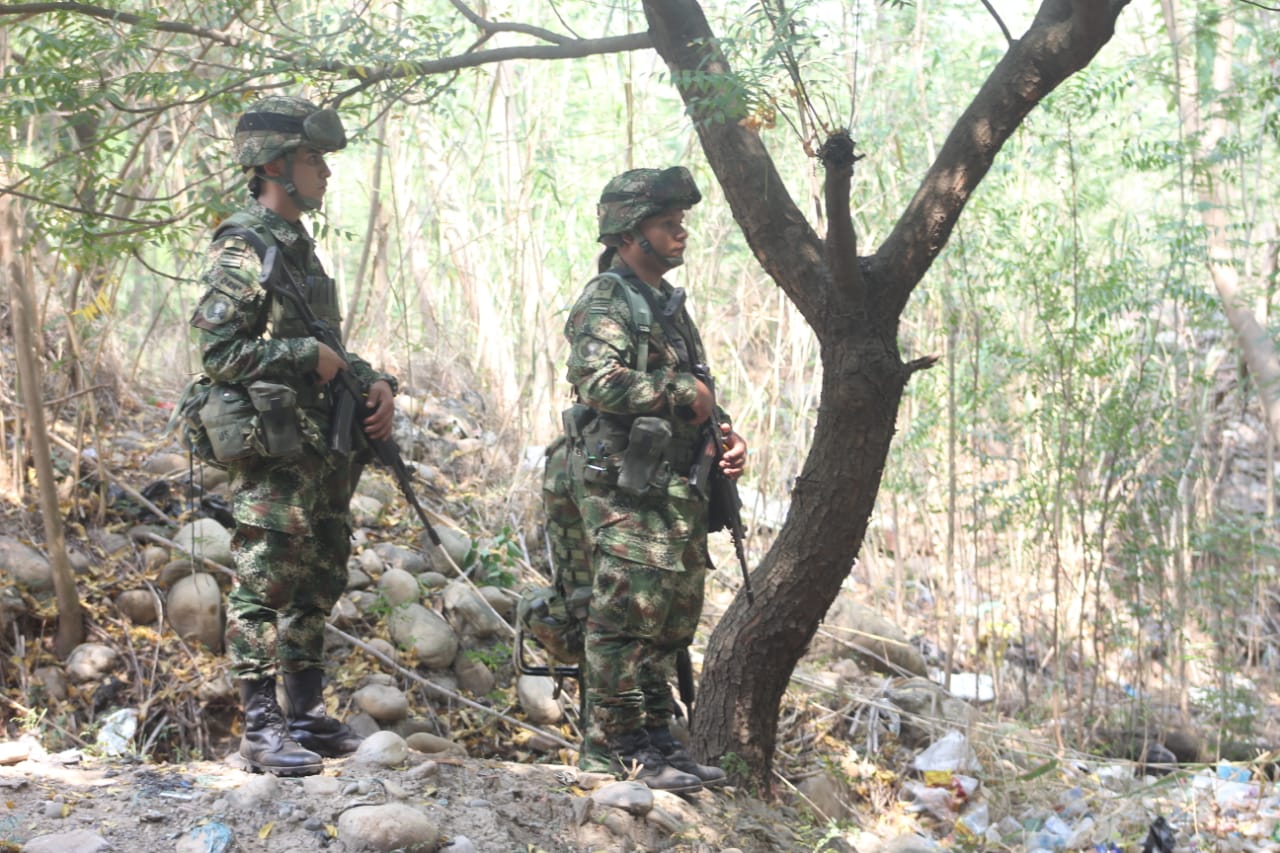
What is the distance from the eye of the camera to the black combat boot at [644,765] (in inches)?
129

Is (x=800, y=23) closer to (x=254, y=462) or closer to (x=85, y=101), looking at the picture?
(x=254, y=462)

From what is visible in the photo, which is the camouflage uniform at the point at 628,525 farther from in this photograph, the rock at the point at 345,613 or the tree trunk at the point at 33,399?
the tree trunk at the point at 33,399

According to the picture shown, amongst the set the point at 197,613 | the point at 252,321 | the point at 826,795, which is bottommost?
the point at 826,795

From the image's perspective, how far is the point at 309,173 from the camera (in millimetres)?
3145

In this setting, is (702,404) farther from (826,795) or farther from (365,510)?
(365,510)

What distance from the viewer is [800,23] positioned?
123 inches

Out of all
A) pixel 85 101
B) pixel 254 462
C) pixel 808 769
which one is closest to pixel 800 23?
pixel 254 462

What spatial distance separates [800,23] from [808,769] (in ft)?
8.50

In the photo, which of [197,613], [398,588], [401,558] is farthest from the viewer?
[401,558]

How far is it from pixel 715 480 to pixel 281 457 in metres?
1.23

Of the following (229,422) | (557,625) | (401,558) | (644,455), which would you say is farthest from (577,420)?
(401,558)

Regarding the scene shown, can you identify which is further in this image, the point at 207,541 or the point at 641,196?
the point at 207,541

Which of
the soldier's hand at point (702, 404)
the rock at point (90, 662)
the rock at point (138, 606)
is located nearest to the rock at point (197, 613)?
the rock at point (138, 606)

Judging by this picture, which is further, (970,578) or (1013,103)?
(970,578)
